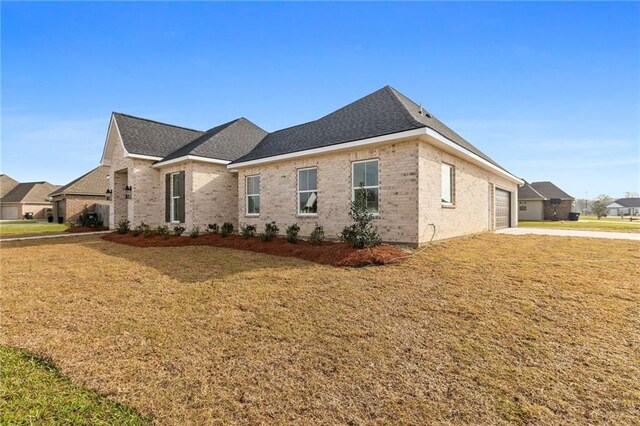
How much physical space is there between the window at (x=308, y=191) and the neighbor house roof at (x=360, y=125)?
41.1 inches

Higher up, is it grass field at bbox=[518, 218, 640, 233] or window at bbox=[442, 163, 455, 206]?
window at bbox=[442, 163, 455, 206]

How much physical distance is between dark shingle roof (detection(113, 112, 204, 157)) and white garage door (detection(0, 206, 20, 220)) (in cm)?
3919

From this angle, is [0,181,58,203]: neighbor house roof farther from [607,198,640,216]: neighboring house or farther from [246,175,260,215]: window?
[607,198,640,216]: neighboring house

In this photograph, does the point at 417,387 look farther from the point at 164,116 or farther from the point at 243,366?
the point at 164,116

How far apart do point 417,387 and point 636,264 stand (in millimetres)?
8205

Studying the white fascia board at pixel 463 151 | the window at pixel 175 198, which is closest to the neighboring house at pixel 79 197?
the window at pixel 175 198

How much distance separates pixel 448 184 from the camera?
36.1ft

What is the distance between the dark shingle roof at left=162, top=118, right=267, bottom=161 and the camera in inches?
597

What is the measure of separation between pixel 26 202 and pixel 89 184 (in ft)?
58.1

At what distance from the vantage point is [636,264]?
6.99 meters

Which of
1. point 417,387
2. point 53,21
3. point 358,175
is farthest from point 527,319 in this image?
point 53,21

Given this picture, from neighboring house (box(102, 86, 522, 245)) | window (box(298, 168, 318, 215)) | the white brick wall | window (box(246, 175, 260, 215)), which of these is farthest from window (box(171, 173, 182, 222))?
window (box(298, 168, 318, 215))

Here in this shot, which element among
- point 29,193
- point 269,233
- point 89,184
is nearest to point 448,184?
point 269,233

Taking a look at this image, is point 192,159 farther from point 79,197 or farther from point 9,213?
point 9,213
